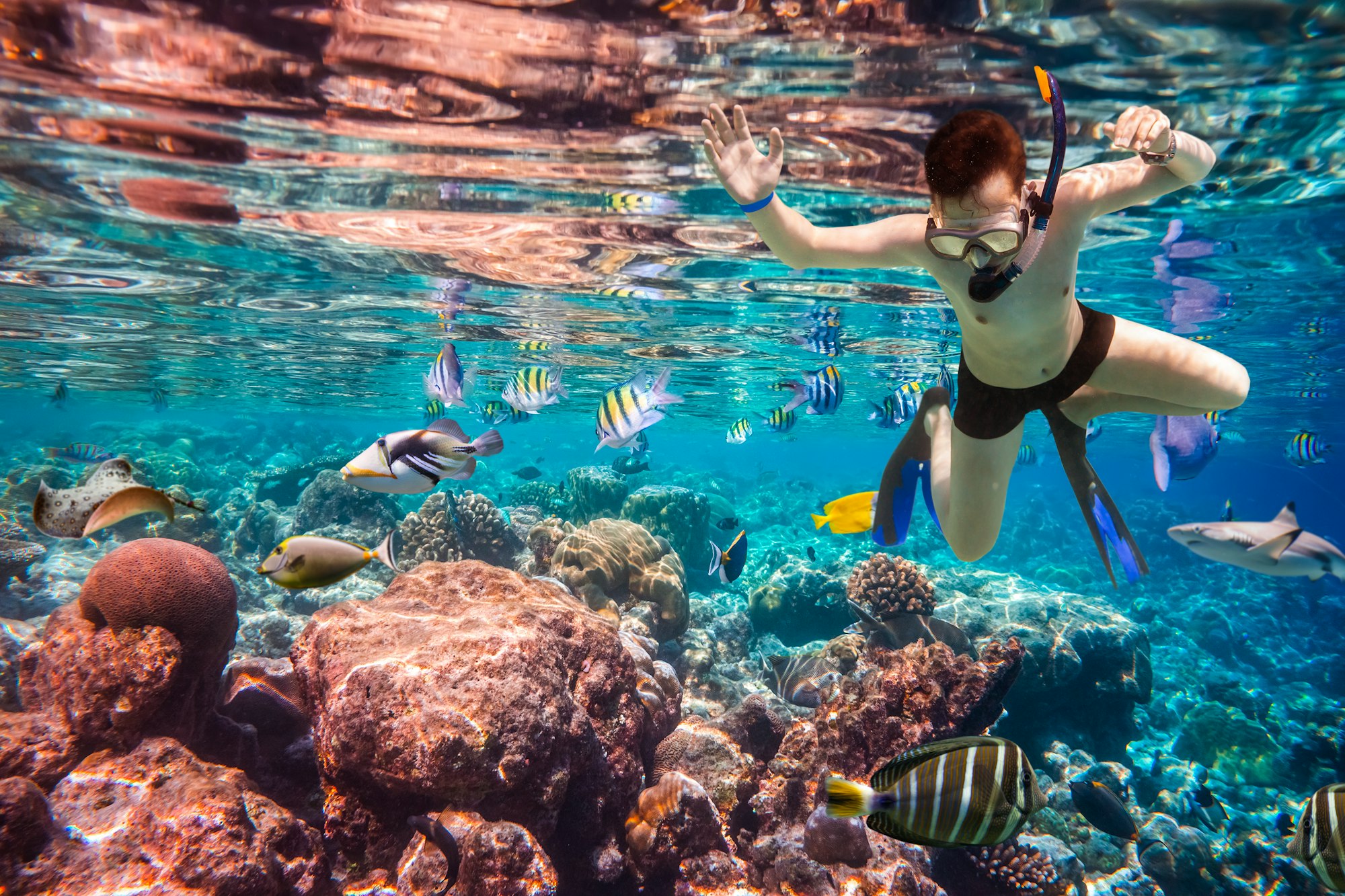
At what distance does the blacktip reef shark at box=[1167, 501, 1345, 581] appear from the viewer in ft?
19.4

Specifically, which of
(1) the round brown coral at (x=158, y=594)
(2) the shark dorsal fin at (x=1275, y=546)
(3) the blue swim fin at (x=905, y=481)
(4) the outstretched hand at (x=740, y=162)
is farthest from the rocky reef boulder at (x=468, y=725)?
(2) the shark dorsal fin at (x=1275, y=546)

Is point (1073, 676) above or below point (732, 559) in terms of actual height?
below

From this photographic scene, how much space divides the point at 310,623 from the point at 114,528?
16.3 m

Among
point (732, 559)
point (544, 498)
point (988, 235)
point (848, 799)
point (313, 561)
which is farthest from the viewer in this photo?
point (544, 498)

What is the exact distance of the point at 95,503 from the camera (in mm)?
3062

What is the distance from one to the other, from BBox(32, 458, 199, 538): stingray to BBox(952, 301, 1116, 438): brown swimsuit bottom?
178 inches

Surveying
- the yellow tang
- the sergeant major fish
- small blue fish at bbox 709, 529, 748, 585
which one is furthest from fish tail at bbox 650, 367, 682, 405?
the sergeant major fish

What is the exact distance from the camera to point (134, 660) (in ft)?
13.5

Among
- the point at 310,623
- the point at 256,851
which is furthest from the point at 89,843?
the point at 310,623

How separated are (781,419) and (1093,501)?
18.6 feet

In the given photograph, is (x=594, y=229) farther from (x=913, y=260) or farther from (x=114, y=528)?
(x=114, y=528)

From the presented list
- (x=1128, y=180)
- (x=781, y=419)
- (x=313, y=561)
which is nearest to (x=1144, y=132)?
Answer: (x=1128, y=180)

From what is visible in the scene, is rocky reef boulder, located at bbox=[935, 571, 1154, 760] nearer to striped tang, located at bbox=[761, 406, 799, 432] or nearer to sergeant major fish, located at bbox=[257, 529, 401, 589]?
striped tang, located at bbox=[761, 406, 799, 432]

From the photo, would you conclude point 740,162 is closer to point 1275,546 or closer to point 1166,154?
point 1166,154
